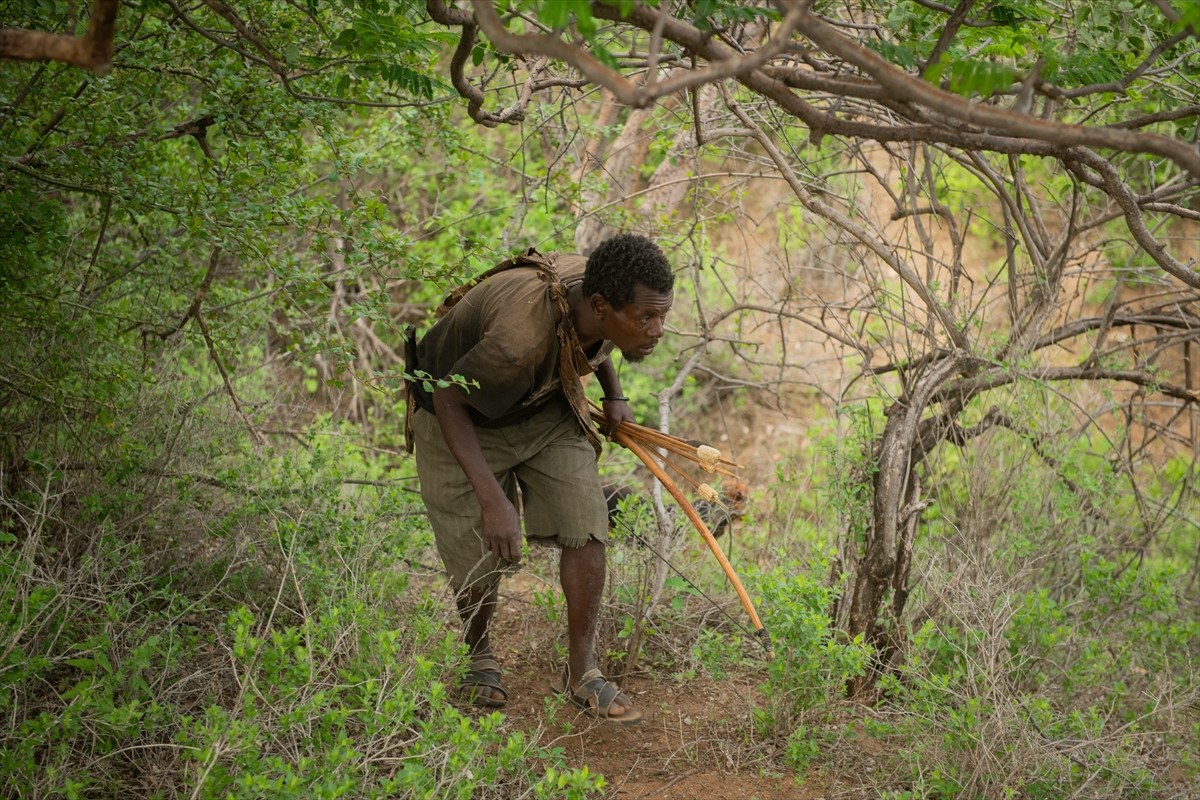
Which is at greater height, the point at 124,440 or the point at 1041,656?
the point at 1041,656

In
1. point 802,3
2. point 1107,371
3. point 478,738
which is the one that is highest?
point 802,3

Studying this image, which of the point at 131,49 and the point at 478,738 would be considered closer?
the point at 478,738

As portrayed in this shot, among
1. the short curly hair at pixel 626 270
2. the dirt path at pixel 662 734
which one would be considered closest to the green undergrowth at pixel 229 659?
the dirt path at pixel 662 734

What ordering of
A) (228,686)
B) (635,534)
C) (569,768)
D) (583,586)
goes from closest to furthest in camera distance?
(228,686), (569,768), (583,586), (635,534)

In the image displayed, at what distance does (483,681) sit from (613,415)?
3.75ft

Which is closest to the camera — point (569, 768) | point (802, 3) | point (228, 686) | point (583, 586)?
point (802, 3)

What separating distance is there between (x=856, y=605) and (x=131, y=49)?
3.62 metres

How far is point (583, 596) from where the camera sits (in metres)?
4.16

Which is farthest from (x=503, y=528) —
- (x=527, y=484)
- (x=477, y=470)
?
(x=527, y=484)

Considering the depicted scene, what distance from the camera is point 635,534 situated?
4.75 m

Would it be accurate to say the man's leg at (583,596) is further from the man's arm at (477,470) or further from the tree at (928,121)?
the tree at (928,121)

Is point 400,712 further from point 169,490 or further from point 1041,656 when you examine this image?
point 1041,656

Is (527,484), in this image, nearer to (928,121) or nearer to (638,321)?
(638,321)

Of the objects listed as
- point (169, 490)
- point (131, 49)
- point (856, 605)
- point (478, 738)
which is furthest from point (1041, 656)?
point (131, 49)
